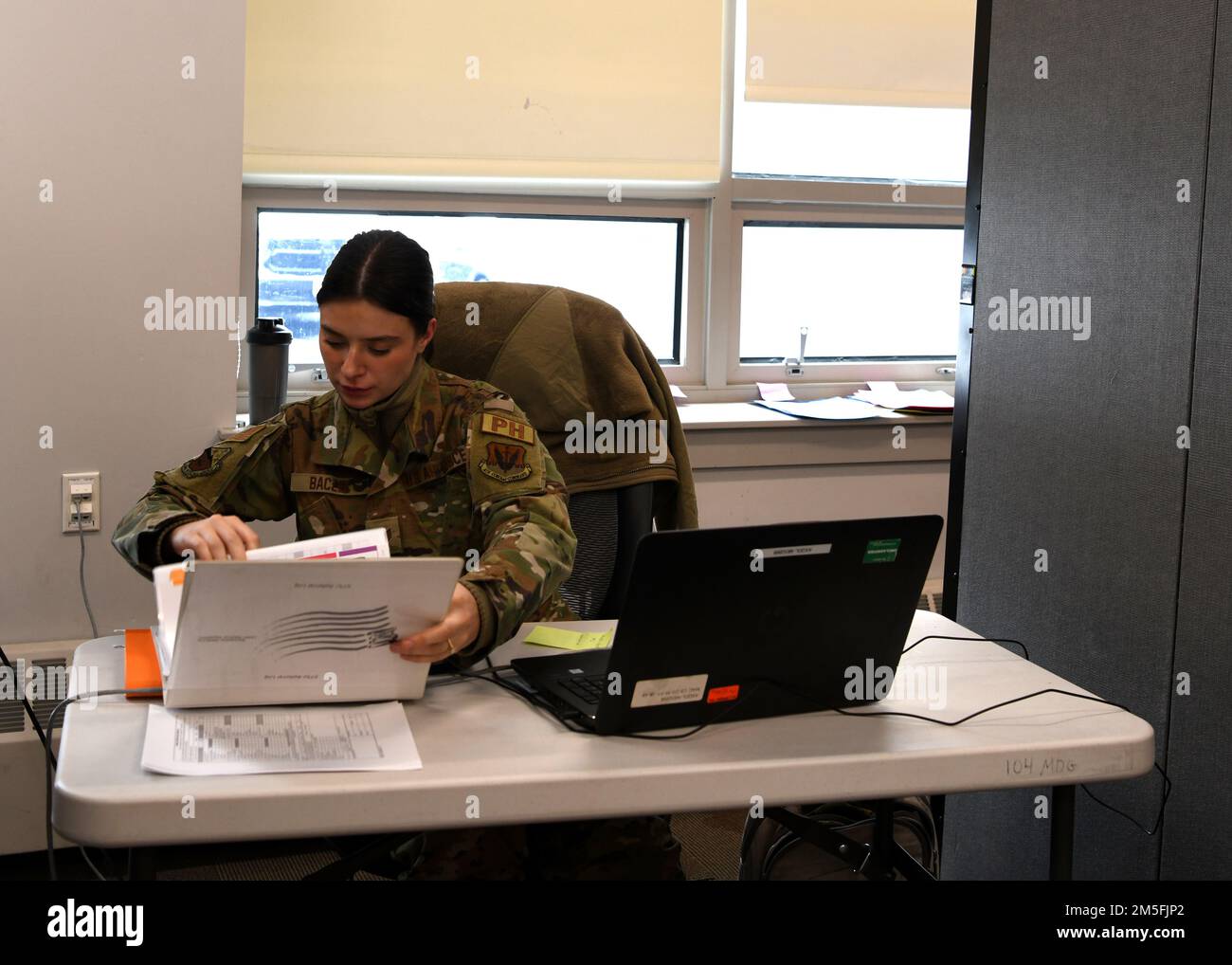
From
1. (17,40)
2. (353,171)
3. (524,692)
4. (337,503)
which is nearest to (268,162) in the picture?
(353,171)

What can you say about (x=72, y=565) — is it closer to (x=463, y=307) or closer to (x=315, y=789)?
(x=463, y=307)

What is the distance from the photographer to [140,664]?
1589 mm

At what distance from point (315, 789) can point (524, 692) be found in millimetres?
382

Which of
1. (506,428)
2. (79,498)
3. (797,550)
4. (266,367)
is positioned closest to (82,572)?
(79,498)

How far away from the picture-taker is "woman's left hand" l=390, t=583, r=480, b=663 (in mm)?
1488

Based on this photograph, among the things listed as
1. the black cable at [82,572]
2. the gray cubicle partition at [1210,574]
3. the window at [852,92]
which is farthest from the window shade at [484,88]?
the gray cubicle partition at [1210,574]

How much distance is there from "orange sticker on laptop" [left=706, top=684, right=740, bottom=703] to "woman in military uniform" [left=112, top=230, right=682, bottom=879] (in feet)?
1.03

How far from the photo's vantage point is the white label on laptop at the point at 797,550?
143 cm

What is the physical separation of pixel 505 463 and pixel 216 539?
46 cm

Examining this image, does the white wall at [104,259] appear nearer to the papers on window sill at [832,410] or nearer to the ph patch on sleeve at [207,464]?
the ph patch on sleeve at [207,464]

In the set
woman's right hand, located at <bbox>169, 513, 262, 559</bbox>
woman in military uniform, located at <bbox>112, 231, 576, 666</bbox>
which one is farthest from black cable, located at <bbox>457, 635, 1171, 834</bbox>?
woman's right hand, located at <bbox>169, 513, 262, 559</bbox>

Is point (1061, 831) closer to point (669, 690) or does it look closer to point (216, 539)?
point (669, 690)

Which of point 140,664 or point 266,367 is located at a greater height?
point 266,367

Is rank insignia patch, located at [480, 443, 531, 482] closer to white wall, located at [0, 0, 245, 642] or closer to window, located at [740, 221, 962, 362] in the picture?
white wall, located at [0, 0, 245, 642]
